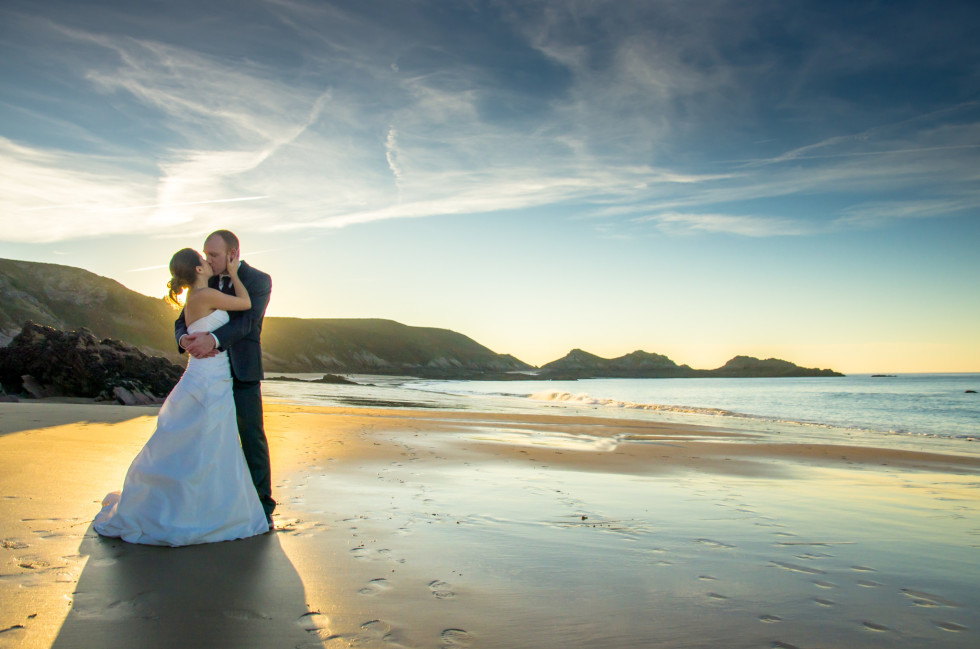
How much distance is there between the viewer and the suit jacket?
4113 millimetres

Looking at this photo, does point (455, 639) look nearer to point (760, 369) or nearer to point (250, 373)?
point (250, 373)

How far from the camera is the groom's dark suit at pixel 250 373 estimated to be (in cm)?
420

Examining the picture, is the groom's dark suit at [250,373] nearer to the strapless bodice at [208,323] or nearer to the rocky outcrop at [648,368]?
the strapless bodice at [208,323]

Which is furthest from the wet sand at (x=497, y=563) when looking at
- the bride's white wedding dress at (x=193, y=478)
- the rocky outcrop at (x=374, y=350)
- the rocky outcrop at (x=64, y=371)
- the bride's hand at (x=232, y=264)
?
the rocky outcrop at (x=374, y=350)

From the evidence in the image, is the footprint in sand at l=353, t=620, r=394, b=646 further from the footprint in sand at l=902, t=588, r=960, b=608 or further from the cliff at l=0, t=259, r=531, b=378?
the cliff at l=0, t=259, r=531, b=378

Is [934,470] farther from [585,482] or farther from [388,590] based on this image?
[388,590]

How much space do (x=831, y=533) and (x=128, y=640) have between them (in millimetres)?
4759

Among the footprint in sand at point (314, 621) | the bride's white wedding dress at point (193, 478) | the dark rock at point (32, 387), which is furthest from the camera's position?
the dark rock at point (32, 387)

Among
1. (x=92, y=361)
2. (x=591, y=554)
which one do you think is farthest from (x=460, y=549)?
(x=92, y=361)

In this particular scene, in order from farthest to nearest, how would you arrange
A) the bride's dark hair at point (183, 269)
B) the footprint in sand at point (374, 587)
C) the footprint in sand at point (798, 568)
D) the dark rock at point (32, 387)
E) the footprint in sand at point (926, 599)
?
1. the dark rock at point (32, 387)
2. the bride's dark hair at point (183, 269)
3. the footprint in sand at point (798, 568)
4. the footprint in sand at point (926, 599)
5. the footprint in sand at point (374, 587)

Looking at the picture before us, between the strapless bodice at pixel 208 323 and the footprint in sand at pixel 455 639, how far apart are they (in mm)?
2649

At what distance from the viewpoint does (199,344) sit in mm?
3949

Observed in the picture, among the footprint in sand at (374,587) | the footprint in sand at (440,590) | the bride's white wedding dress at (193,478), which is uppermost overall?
the bride's white wedding dress at (193,478)

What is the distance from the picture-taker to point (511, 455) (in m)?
9.05
